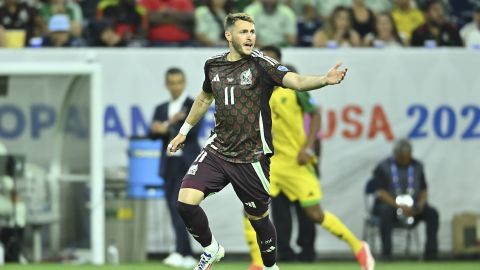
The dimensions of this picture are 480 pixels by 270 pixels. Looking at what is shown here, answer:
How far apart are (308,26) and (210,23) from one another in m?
1.67

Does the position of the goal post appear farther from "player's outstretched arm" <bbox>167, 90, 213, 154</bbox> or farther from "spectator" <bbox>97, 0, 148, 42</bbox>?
"player's outstretched arm" <bbox>167, 90, 213, 154</bbox>

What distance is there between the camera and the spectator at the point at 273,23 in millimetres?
18672

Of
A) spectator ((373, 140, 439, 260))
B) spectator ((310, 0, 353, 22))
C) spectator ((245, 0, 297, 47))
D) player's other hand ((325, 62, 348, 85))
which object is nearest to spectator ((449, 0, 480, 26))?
spectator ((310, 0, 353, 22))

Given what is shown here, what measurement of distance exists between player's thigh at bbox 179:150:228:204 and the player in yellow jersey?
2846 mm

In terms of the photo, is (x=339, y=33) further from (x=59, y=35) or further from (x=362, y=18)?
(x=59, y=35)

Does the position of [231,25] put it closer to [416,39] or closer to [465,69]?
[465,69]

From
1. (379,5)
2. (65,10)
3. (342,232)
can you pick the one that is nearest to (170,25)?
(65,10)

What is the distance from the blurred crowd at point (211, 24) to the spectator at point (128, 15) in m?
0.01

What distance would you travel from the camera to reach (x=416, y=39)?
19.4 m

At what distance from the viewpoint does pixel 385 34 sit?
753 inches

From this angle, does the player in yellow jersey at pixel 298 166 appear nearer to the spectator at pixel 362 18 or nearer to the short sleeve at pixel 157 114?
the short sleeve at pixel 157 114

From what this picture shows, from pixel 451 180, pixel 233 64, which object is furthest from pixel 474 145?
pixel 233 64

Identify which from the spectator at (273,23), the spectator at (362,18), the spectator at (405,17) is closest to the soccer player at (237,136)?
the spectator at (273,23)

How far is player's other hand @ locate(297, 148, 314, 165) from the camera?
14406mm
